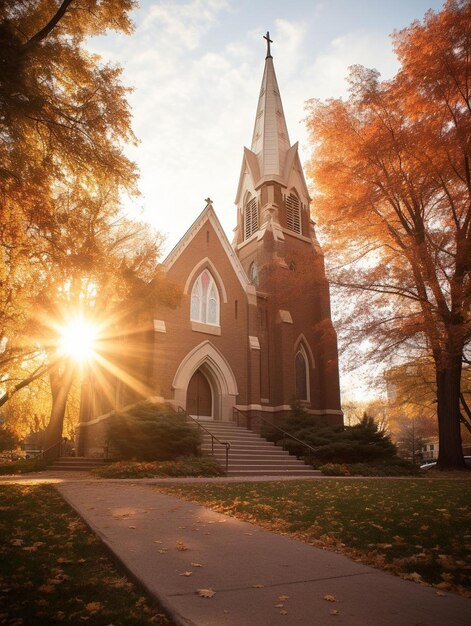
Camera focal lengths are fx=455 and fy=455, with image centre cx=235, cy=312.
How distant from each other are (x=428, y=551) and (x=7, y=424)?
90.5 feet

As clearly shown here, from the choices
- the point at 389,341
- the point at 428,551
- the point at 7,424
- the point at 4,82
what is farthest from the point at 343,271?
the point at 7,424

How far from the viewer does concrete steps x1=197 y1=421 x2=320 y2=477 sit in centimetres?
1537

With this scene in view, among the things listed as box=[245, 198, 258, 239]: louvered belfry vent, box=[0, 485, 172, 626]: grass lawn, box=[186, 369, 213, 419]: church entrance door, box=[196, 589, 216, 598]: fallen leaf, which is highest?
Result: box=[245, 198, 258, 239]: louvered belfry vent

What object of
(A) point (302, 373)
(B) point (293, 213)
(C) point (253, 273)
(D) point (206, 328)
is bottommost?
(A) point (302, 373)

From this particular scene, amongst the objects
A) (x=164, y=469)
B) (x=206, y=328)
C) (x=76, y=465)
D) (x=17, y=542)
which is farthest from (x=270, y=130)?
(x=17, y=542)

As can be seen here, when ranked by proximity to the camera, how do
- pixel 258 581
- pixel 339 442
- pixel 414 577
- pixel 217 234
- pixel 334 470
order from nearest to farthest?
1. pixel 258 581
2. pixel 414 577
3. pixel 334 470
4. pixel 339 442
5. pixel 217 234

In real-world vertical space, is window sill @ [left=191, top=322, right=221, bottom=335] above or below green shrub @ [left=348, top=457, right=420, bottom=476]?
above

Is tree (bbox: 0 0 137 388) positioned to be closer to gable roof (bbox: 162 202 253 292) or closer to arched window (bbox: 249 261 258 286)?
gable roof (bbox: 162 202 253 292)

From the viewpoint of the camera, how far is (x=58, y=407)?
69.1ft

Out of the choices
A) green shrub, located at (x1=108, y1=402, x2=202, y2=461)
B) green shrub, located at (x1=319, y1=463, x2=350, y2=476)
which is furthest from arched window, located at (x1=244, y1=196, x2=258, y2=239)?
green shrub, located at (x1=319, y1=463, x2=350, y2=476)

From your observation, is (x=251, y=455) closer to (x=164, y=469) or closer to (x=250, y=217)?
(x=164, y=469)

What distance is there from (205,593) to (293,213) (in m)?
27.5

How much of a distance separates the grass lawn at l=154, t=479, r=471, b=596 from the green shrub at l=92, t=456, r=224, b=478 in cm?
370

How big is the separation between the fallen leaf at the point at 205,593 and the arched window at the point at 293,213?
1042 inches
